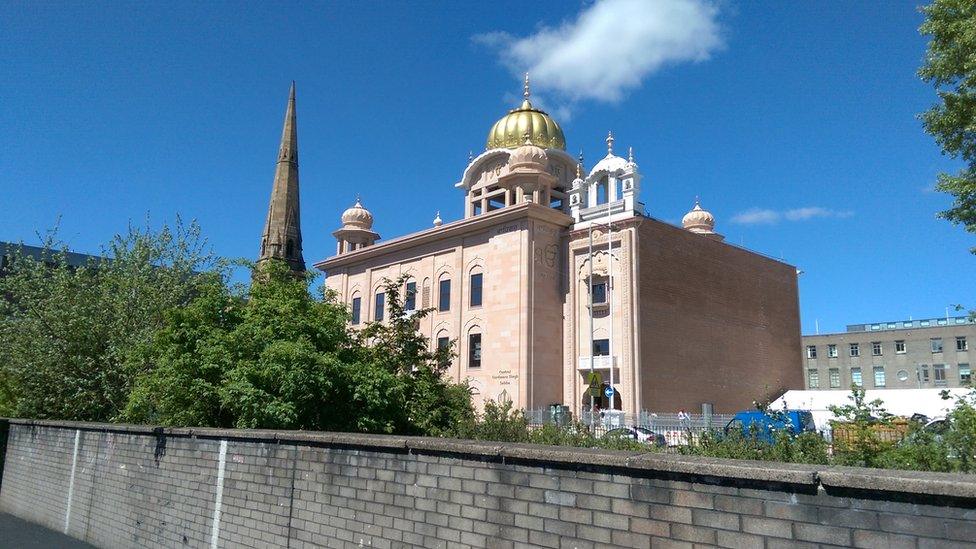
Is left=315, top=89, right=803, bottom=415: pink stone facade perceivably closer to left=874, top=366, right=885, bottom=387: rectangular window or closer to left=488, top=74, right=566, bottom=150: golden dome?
left=488, top=74, right=566, bottom=150: golden dome

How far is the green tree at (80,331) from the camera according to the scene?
16625 millimetres

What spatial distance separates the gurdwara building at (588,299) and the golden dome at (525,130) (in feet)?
0.88

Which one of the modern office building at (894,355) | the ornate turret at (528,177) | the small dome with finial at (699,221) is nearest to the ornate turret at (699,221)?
the small dome with finial at (699,221)

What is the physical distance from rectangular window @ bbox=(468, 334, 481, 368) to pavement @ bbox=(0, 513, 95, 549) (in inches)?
1023

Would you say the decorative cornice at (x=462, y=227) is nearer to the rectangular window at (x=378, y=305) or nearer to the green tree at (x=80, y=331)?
the rectangular window at (x=378, y=305)

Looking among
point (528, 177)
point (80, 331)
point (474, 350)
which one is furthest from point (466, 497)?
point (528, 177)

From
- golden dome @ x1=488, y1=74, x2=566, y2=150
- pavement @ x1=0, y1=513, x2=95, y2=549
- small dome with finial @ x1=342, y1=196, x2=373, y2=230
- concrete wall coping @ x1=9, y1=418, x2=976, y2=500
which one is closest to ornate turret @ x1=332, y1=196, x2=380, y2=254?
small dome with finial @ x1=342, y1=196, x2=373, y2=230

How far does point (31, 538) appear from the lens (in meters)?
11.9

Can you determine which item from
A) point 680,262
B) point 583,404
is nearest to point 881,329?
point 680,262

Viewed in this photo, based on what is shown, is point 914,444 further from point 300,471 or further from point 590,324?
point 590,324

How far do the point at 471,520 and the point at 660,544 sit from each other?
5.94 ft

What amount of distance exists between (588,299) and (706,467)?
32349 millimetres

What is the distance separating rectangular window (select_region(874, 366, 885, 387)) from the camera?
220 feet

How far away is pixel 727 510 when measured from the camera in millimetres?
4371
